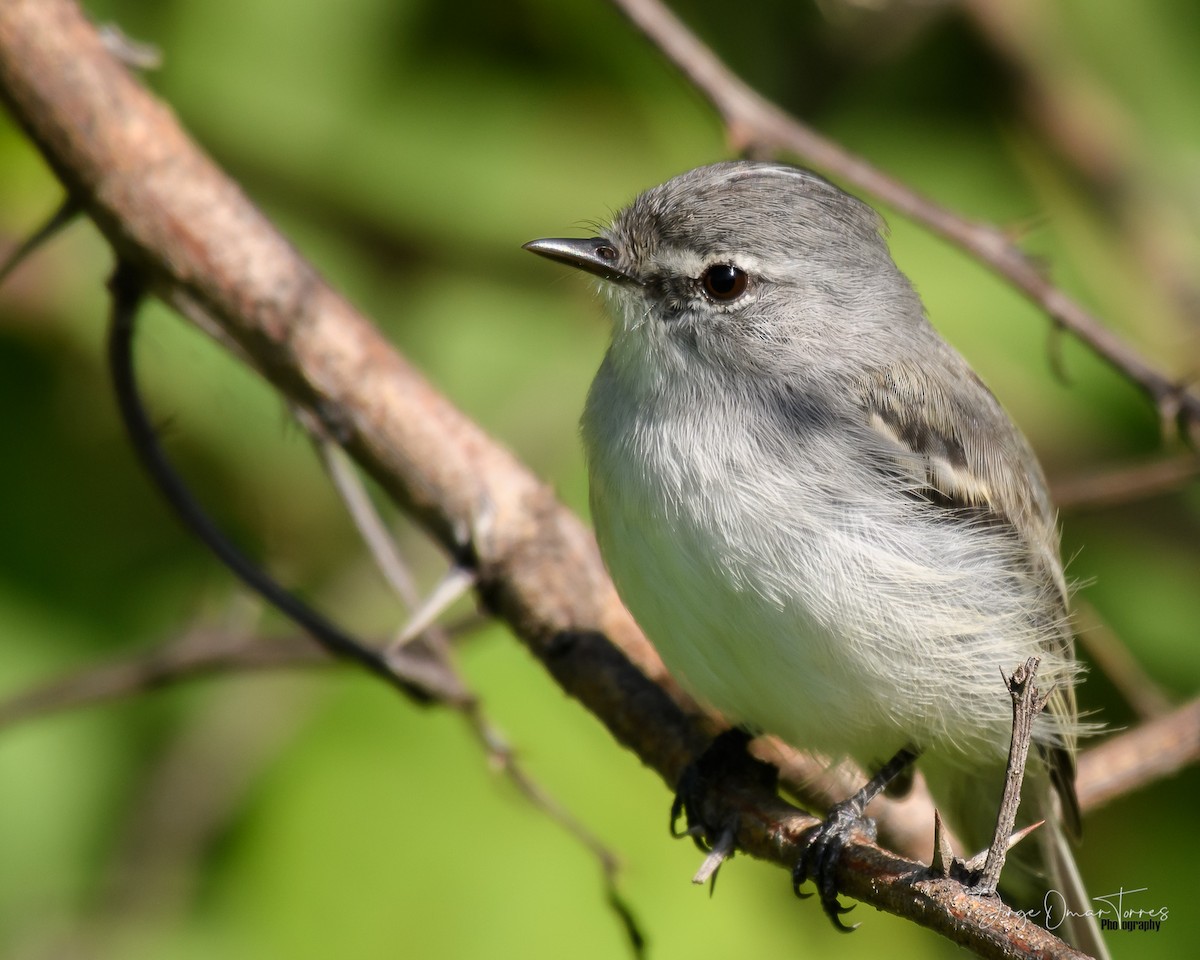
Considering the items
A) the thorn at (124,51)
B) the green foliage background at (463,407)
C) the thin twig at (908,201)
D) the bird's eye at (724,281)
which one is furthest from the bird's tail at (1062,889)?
the thorn at (124,51)

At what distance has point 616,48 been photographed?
199 inches

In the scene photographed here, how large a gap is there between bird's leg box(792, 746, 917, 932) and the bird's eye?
4.03 ft

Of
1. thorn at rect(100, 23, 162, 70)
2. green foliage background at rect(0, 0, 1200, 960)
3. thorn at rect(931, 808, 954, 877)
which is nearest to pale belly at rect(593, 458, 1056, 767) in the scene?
thorn at rect(931, 808, 954, 877)

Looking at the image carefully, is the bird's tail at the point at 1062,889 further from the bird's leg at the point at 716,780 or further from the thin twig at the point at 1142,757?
the bird's leg at the point at 716,780

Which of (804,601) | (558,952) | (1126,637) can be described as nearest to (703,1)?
(1126,637)

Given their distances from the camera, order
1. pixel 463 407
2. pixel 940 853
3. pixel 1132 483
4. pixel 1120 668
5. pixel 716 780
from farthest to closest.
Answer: pixel 463 407
pixel 1120 668
pixel 1132 483
pixel 716 780
pixel 940 853

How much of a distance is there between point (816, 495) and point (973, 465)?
0.54 metres

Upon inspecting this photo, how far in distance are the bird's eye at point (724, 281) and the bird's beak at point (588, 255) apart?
180mm

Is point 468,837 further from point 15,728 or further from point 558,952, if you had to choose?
point 15,728

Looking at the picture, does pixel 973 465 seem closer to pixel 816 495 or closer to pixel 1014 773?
pixel 816 495

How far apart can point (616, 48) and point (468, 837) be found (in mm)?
2936

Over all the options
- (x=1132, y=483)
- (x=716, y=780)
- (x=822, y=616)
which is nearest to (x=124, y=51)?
(x=822, y=616)

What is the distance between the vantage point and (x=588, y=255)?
11.1ft

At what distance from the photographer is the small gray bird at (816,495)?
2.95 metres
